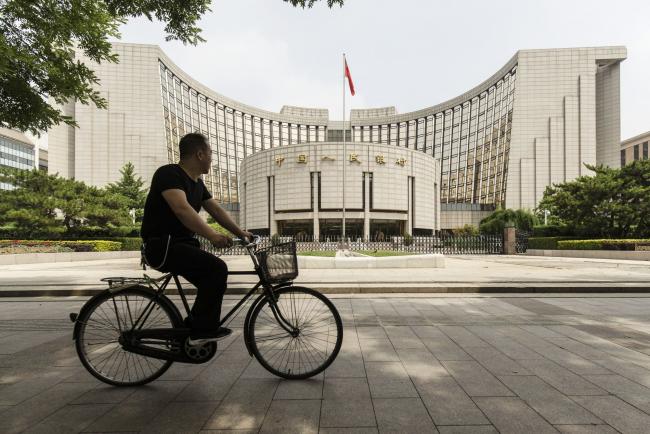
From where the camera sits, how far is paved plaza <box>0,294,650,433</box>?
2.47 meters

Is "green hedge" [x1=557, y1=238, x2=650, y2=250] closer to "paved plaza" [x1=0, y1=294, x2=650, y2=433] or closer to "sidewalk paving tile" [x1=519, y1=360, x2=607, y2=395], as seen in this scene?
"paved plaza" [x1=0, y1=294, x2=650, y2=433]

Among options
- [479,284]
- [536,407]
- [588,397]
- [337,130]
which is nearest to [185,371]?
[536,407]

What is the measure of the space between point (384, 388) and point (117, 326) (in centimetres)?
251

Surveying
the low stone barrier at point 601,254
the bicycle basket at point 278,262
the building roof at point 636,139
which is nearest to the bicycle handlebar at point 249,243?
the bicycle basket at point 278,262

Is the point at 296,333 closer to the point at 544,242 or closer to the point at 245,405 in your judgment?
the point at 245,405

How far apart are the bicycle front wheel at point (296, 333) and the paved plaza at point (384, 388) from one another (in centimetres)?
16

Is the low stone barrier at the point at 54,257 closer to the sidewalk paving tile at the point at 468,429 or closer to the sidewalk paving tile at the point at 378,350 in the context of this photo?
the sidewalk paving tile at the point at 378,350

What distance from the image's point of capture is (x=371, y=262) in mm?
14672

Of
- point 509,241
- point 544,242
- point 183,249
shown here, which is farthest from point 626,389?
point 544,242

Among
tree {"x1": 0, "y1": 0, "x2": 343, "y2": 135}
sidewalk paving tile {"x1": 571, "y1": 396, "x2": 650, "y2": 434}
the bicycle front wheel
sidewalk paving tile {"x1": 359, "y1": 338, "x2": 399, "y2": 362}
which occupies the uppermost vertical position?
tree {"x1": 0, "y1": 0, "x2": 343, "y2": 135}

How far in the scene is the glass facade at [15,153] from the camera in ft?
288

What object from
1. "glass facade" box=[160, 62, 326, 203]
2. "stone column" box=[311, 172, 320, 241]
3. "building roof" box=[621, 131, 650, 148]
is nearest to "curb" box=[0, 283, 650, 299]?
"stone column" box=[311, 172, 320, 241]

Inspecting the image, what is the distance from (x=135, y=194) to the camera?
4516cm

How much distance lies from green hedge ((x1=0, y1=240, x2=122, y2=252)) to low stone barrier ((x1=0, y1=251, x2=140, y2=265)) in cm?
78
